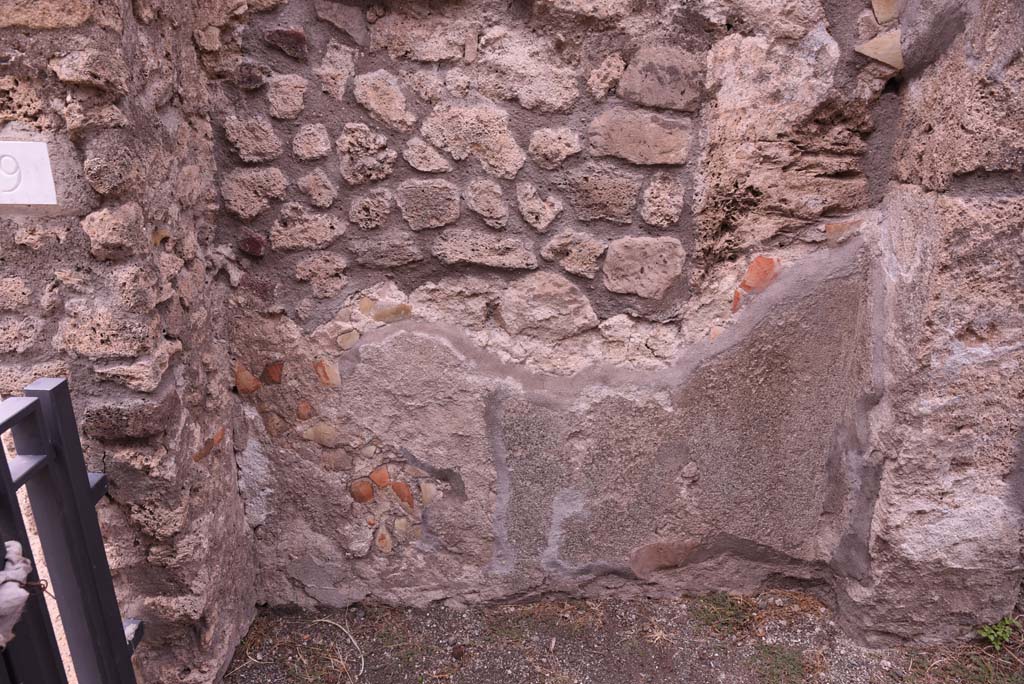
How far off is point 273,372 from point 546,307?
0.75 metres

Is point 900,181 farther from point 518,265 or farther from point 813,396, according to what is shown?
point 518,265

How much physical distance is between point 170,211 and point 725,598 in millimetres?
1807

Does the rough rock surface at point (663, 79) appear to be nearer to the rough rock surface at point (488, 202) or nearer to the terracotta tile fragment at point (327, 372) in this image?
the rough rock surface at point (488, 202)

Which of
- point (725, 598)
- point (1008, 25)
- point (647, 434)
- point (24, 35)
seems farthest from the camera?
point (725, 598)

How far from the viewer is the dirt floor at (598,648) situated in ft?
5.89

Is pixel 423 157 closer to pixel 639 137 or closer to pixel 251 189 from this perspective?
pixel 251 189

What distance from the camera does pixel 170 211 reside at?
149 centimetres

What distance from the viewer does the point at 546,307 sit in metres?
1.79

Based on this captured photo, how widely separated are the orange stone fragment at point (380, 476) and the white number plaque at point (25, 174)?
3.28 feet

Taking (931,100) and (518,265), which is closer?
(931,100)

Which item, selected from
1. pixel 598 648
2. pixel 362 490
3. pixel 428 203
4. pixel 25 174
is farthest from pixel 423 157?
pixel 598 648

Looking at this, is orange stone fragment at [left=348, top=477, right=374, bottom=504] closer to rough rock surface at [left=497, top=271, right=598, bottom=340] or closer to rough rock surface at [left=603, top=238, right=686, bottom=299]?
rough rock surface at [left=497, top=271, right=598, bottom=340]

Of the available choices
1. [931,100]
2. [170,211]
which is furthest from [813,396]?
[170,211]

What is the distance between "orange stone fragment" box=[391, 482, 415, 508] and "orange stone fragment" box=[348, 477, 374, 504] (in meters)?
0.06
